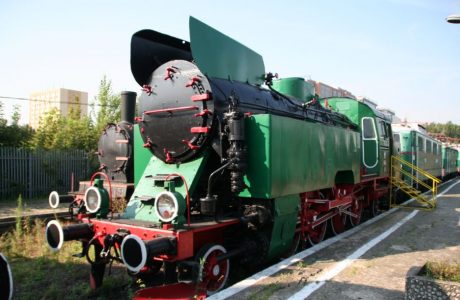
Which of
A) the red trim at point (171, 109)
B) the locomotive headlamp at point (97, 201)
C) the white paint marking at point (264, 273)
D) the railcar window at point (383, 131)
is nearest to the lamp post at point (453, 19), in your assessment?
the railcar window at point (383, 131)

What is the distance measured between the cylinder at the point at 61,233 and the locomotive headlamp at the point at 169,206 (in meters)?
1.17

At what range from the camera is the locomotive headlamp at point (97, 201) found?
476 cm

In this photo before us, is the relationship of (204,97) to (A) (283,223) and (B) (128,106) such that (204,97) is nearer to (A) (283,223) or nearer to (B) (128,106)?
(A) (283,223)

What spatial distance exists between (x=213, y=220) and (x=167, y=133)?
139cm

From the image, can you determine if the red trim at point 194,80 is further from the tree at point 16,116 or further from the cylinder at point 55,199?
the tree at point 16,116

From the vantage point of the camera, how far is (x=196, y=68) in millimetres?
5102

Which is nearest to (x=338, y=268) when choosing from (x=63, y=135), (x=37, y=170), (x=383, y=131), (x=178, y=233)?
(x=178, y=233)

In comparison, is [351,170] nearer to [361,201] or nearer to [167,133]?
[361,201]

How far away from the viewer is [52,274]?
18.6ft

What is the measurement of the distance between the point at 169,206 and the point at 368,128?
6990 mm

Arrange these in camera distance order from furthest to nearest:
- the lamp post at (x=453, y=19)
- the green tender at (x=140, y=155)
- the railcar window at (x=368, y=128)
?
the railcar window at (x=368, y=128) < the lamp post at (x=453, y=19) < the green tender at (x=140, y=155)

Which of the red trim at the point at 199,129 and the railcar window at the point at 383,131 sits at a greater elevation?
the railcar window at the point at 383,131

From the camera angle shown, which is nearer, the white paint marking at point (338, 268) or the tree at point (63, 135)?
the white paint marking at point (338, 268)

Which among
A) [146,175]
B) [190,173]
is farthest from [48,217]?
[190,173]
